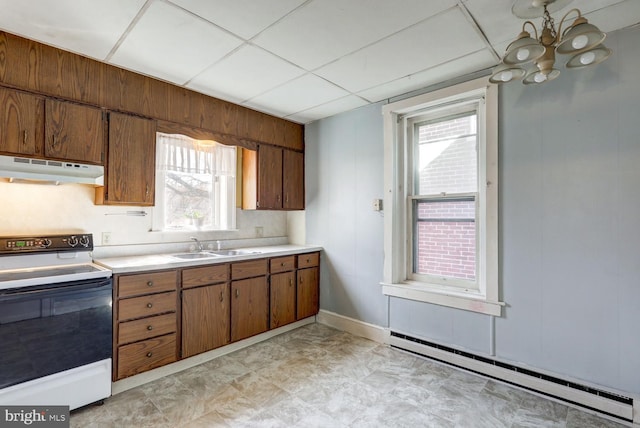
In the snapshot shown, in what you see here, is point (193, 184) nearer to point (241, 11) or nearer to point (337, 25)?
point (241, 11)

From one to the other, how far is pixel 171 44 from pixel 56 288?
5.83 feet

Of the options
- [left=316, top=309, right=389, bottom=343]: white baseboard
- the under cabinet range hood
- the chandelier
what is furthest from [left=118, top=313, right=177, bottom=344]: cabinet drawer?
the chandelier

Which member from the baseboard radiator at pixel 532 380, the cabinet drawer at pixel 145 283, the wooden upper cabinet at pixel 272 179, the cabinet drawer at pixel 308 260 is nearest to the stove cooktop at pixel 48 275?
the cabinet drawer at pixel 145 283

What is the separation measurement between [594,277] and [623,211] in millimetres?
469

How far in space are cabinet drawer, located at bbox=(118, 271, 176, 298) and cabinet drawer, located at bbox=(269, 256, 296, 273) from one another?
3.31 feet

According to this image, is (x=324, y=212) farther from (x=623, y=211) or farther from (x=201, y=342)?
(x=623, y=211)

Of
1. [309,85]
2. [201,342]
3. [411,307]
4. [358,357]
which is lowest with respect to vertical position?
[358,357]

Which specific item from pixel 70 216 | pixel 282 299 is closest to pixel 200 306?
pixel 282 299

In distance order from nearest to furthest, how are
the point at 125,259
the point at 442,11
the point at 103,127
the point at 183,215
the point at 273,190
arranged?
the point at 442,11 < the point at 103,127 < the point at 125,259 < the point at 183,215 < the point at 273,190

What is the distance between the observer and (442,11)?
1853 mm

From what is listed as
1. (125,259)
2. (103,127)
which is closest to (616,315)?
(125,259)

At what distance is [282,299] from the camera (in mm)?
3410

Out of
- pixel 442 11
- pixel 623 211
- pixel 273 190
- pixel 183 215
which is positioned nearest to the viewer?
pixel 442 11

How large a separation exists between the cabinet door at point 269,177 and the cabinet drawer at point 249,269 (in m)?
0.72
